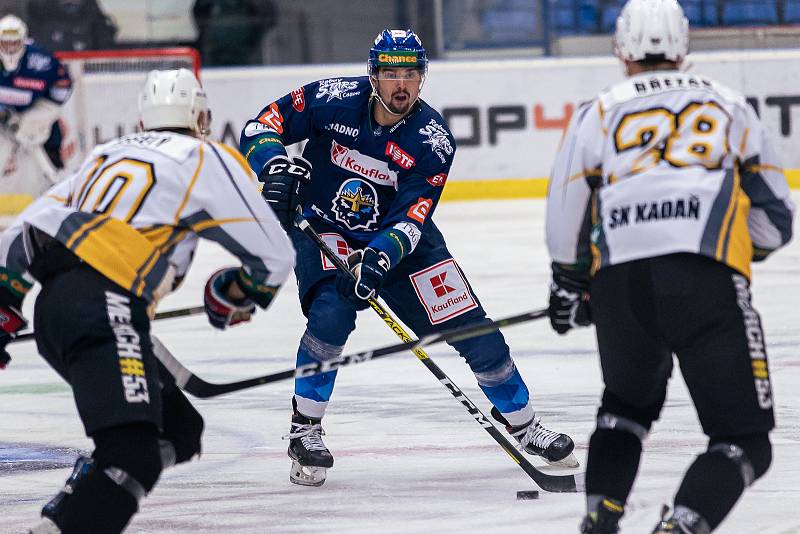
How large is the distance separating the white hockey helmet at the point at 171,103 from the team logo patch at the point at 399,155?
1042mm

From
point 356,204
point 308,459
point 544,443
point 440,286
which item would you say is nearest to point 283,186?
point 356,204

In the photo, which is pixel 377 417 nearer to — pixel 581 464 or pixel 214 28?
pixel 581 464

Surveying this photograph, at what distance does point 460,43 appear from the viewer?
35.7ft

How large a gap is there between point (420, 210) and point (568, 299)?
37.5 inches

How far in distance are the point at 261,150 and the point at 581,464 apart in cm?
113

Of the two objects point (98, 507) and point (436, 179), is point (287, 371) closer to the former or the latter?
point (98, 507)

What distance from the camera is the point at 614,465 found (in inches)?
108

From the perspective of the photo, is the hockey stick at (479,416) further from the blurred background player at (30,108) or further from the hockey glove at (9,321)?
the blurred background player at (30,108)

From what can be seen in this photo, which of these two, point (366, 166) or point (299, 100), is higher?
point (299, 100)

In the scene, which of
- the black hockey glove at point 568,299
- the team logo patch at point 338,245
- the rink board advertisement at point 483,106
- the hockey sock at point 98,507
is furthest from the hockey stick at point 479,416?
the rink board advertisement at point 483,106

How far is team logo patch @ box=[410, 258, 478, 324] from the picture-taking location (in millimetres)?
3889

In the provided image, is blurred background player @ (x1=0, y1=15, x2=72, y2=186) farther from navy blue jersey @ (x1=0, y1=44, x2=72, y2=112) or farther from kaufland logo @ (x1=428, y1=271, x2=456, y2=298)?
kaufland logo @ (x1=428, y1=271, x2=456, y2=298)

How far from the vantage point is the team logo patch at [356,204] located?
3.95 m

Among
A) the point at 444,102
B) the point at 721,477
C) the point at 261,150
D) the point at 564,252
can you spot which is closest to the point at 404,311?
the point at 261,150
